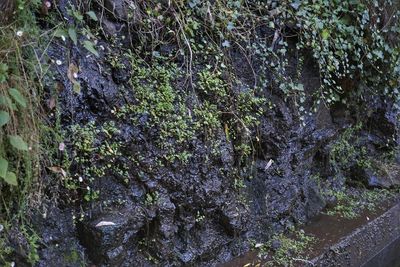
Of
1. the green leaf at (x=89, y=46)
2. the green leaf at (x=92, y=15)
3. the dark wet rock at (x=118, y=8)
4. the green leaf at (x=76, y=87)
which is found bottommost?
the green leaf at (x=76, y=87)

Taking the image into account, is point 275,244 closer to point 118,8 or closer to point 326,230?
point 326,230

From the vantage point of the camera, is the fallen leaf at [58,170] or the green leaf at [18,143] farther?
the fallen leaf at [58,170]

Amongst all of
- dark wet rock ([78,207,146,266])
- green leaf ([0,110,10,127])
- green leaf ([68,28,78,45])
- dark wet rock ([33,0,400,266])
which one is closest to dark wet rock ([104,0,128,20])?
dark wet rock ([33,0,400,266])

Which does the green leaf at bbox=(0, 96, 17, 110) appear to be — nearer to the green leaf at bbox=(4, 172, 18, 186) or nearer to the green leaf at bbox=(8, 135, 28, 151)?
the green leaf at bbox=(8, 135, 28, 151)

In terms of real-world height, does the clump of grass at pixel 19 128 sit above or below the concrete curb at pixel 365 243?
above

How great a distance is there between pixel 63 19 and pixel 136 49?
0.45 meters

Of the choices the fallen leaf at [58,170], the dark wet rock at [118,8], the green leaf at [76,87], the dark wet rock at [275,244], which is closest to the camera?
the fallen leaf at [58,170]

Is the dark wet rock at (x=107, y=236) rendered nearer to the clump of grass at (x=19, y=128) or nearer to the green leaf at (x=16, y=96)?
the clump of grass at (x=19, y=128)

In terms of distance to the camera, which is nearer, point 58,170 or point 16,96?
point 16,96

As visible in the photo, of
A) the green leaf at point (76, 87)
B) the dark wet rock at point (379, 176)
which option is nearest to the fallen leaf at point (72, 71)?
the green leaf at point (76, 87)

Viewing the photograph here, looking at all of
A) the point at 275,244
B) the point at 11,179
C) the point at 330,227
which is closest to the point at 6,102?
the point at 11,179

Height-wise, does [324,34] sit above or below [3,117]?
above

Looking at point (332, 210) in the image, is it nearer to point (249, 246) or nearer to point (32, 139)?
point (249, 246)

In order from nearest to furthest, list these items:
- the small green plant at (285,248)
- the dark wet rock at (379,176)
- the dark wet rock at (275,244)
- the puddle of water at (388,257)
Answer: the small green plant at (285,248), the dark wet rock at (275,244), the puddle of water at (388,257), the dark wet rock at (379,176)
